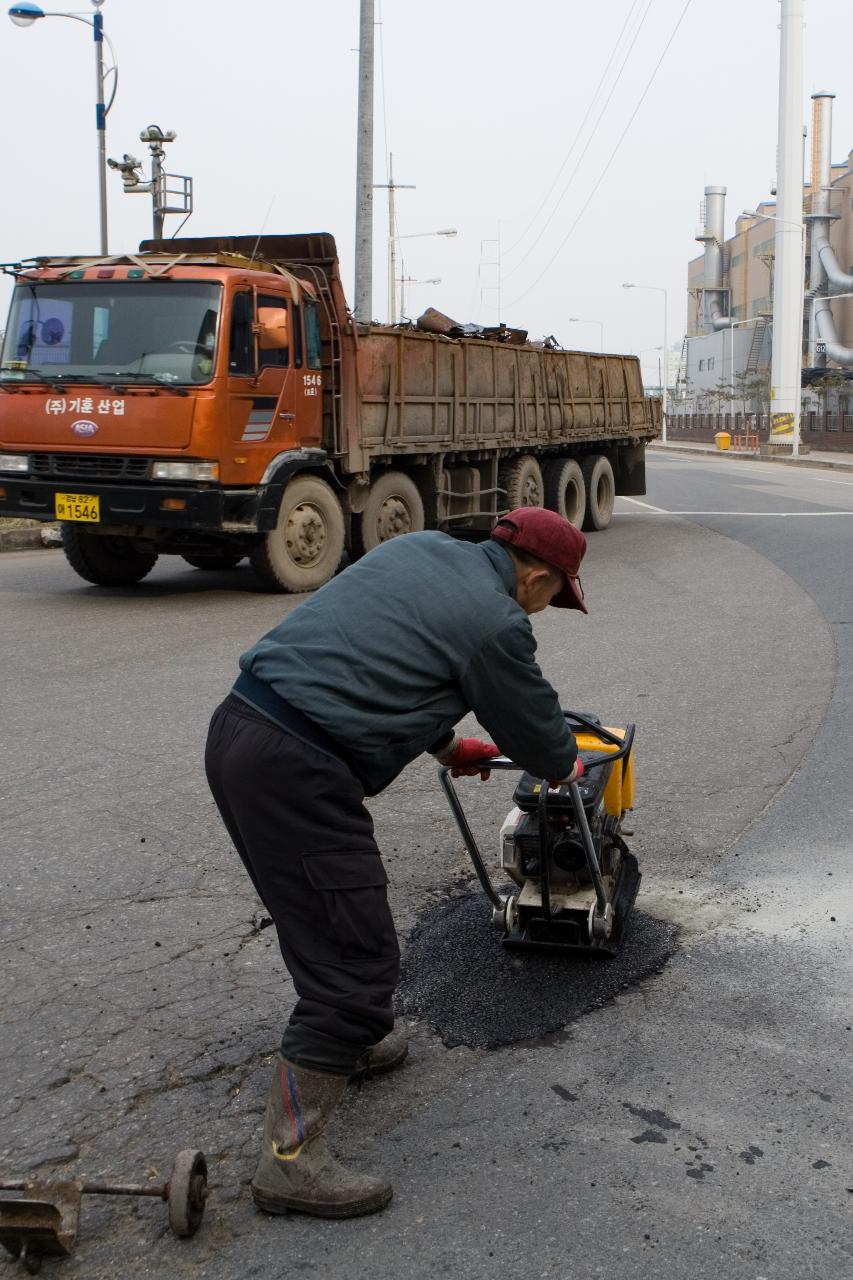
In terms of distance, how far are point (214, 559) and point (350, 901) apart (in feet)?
33.8

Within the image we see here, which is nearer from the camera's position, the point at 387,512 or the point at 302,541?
the point at 302,541

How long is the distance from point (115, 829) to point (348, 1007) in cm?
267

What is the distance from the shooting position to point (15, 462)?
1096cm

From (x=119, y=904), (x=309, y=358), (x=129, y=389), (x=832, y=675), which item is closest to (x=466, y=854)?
(x=119, y=904)

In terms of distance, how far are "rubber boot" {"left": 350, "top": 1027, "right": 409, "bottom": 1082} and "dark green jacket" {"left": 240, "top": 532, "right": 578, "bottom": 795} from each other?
761 mm

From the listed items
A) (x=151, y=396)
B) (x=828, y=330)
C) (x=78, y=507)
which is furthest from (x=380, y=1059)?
(x=828, y=330)

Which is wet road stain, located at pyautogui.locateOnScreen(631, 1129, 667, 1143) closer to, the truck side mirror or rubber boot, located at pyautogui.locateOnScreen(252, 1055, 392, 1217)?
rubber boot, located at pyautogui.locateOnScreen(252, 1055, 392, 1217)

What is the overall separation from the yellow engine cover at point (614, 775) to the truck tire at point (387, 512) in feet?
27.4

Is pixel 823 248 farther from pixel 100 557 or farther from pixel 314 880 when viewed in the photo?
pixel 314 880

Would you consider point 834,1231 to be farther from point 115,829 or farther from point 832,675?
point 832,675

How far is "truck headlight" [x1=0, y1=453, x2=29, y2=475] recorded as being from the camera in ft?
35.8

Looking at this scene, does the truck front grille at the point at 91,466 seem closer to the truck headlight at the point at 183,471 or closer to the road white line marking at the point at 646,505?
the truck headlight at the point at 183,471

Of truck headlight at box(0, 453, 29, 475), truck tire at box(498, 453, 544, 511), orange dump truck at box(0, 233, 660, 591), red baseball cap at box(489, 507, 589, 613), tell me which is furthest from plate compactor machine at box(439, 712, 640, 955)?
truck tire at box(498, 453, 544, 511)

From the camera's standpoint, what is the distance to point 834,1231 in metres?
2.66
